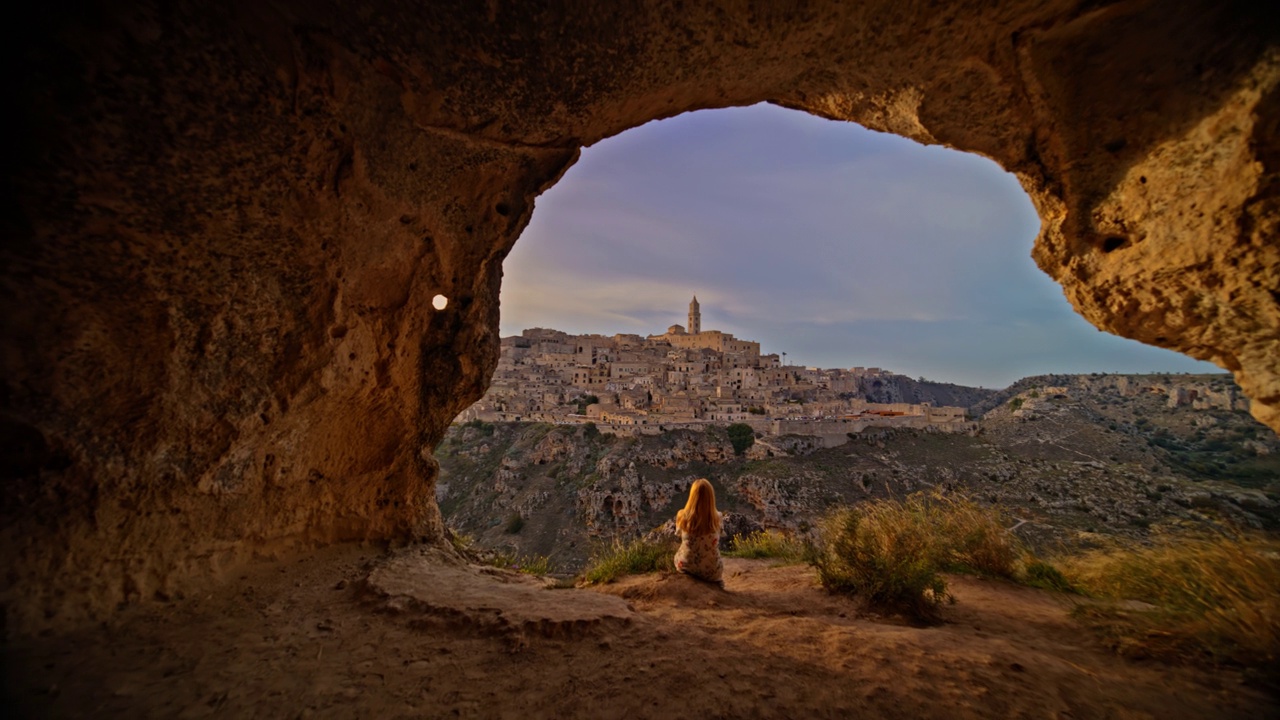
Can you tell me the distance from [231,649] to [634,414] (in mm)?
46075

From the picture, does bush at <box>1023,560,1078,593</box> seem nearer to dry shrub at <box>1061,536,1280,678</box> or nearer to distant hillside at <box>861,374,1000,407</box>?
dry shrub at <box>1061,536,1280,678</box>

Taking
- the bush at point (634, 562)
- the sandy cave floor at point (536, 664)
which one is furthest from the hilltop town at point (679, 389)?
the sandy cave floor at point (536, 664)

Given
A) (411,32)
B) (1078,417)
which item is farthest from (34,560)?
(1078,417)

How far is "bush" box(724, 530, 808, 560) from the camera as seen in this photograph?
7.54 m

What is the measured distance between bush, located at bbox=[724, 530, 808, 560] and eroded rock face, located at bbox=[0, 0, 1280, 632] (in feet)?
18.4

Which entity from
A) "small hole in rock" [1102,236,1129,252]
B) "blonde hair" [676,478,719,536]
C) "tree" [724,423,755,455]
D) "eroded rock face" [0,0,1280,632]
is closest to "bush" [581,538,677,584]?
"blonde hair" [676,478,719,536]

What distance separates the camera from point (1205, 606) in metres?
2.93

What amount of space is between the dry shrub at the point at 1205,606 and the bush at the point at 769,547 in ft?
13.2

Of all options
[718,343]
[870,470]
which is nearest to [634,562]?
[870,470]

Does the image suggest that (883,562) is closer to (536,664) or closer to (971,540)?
(971,540)

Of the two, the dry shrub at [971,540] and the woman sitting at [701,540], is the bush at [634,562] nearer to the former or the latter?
the woman sitting at [701,540]

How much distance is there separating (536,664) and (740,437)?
4364 centimetres

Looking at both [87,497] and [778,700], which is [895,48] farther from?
[87,497]

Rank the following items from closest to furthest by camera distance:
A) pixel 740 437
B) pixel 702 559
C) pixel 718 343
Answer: pixel 702 559
pixel 740 437
pixel 718 343
